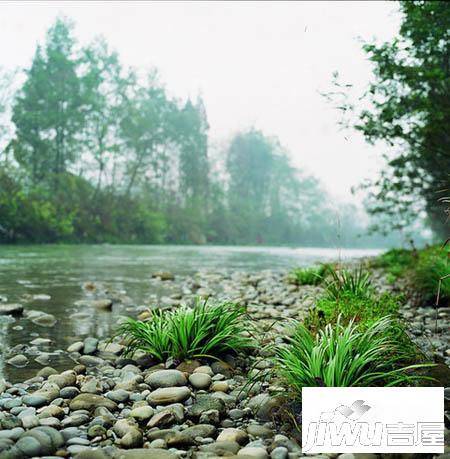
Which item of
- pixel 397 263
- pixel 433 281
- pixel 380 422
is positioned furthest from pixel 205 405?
pixel 397 263

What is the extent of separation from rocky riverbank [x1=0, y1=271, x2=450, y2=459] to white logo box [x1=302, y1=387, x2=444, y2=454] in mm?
242

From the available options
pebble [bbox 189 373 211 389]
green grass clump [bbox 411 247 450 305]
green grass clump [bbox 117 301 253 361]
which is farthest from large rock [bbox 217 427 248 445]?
green grass clump [bbox 411 247 450 305]

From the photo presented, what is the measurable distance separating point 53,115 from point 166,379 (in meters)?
19.6

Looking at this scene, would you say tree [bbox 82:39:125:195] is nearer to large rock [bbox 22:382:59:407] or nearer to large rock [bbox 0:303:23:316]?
large rock [bbox 0:303:23:316]

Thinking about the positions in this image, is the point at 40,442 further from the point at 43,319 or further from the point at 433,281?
the point at 433,281

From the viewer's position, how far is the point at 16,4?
2.56 m

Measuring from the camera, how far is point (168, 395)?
213 cm

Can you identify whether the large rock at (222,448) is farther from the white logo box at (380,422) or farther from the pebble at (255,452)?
the white logo box at (380,422)

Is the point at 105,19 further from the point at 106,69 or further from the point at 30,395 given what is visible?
the point at 106,69

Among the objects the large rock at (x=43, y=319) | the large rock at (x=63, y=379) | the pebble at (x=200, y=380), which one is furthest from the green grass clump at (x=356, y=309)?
the large rock at (x=43, y=319)

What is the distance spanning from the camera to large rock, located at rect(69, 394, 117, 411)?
6.70ft

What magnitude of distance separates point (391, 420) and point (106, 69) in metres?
24.1

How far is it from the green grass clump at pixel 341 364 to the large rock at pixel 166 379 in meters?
0.58

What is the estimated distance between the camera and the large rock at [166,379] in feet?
7.64
